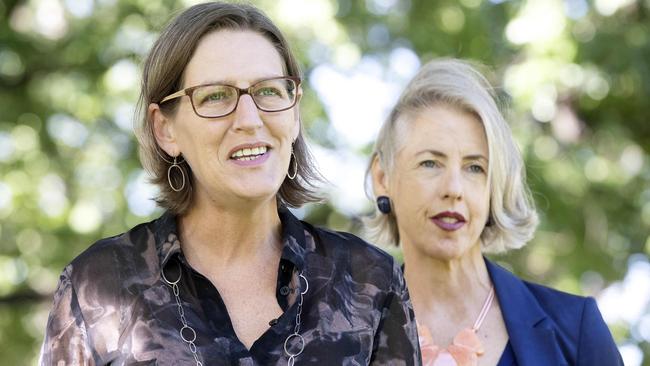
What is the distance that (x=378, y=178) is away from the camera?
4.43 m

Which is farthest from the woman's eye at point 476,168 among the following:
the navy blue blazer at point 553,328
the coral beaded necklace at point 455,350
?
the coral beaded necklace at point 455,350

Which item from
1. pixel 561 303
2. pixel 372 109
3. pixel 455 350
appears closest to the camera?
pixel 455 350

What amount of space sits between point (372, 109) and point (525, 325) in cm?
485

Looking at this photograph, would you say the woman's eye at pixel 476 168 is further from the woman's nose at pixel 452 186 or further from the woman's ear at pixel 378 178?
the woman's ear at pixel 378 178

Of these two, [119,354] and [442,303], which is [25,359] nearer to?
[442,303]

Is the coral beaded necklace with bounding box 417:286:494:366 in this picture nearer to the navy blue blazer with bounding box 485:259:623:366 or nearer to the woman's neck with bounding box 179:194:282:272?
the navy blue blazer with bounding box 485:259:623:366

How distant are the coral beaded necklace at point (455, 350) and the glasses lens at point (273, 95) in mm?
1264

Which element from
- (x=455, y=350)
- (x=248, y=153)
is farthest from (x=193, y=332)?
(x=455, y=350)

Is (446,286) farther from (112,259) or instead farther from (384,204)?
(112,259)

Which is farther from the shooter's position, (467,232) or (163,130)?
(467,232)

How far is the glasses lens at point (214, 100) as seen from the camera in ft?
9.58

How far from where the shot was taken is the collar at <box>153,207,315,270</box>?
2.96 m

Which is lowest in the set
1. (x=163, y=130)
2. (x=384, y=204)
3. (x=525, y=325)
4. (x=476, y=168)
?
(x=163, y=130)

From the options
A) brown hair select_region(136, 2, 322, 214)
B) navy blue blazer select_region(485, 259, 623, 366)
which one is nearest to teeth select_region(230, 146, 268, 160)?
brown hair select_region(136, 2, 322, 214)
